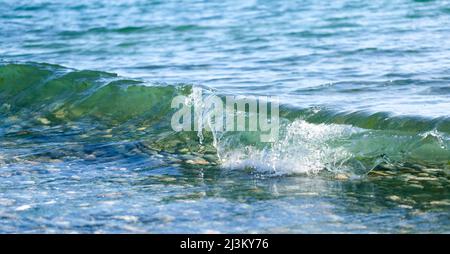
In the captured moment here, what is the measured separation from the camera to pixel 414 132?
7102mm

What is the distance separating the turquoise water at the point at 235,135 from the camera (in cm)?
534

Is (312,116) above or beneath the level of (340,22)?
beneath

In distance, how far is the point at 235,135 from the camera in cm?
732

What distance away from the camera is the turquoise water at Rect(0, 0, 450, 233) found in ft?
17.5

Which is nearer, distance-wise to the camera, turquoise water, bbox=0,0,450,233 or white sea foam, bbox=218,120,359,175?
turquoise water, bbox=0,0,450,233

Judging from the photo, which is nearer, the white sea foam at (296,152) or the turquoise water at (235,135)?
the turquoise water at (235,135)

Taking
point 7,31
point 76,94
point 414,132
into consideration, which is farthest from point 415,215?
point 7,31

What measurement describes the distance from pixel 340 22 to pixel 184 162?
9016mm

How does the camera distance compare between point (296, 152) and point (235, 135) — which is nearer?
point (296, 152)
